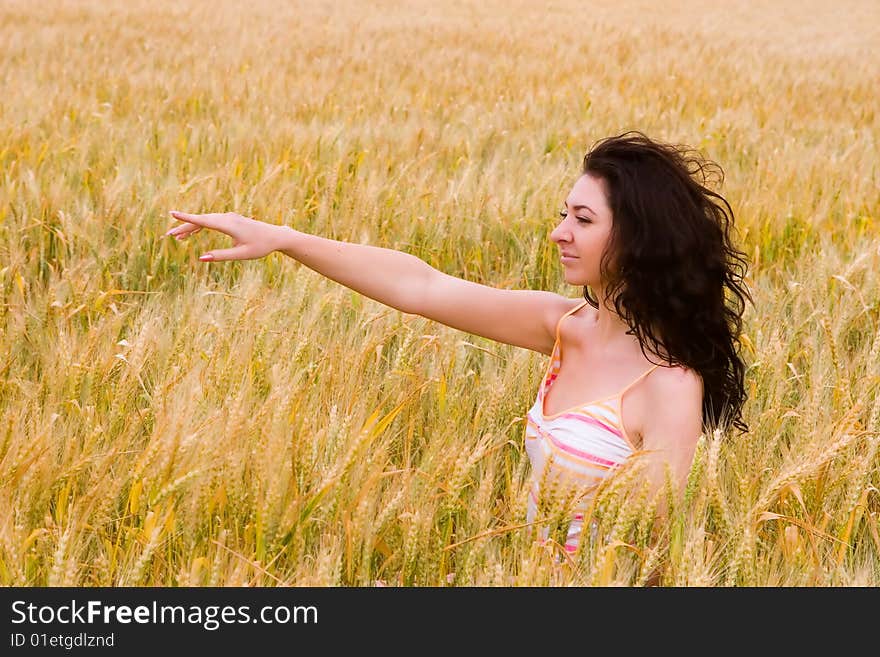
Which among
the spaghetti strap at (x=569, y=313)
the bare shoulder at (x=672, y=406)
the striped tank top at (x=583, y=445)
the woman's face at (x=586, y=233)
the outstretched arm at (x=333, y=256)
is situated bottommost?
the striped tank top at (x=583, y=445)

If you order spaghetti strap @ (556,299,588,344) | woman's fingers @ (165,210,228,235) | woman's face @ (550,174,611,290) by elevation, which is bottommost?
spaghetti strap @ (556,299,588,344)

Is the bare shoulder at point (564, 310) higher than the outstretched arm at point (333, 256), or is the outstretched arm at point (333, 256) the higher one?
the outstretched arm at point (333, 256)

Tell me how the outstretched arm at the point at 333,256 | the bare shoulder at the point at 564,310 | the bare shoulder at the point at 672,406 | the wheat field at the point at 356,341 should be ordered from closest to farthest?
the wheat field at the point at 356,341 < the bare shoulder at the point at 672,406 < the outstretched arm at the point at 333,256 < the bare shoulder at the point at 564,310

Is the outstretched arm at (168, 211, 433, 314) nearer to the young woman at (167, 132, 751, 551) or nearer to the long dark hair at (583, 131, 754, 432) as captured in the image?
the young woman at (167, 132, 751, 551)

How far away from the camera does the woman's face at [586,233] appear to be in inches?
66.6

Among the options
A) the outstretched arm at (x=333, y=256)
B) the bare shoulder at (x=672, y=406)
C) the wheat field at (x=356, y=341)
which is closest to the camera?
the wheat field at (x=356, y=341)

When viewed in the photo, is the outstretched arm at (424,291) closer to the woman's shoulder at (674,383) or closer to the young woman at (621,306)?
the young woman at (621,306)

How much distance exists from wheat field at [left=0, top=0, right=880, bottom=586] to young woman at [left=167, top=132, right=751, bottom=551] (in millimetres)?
100

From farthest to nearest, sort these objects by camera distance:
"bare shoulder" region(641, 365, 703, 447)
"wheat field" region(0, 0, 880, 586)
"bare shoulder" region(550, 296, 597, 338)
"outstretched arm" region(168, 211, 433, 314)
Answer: "bare shoulder" region(550, 296, 597, 338), "outstretched arm" region(168, 211, 433, 314), "bare shoulder" region(641, 365, 703, 447), "wheat field" region(0, 0, 880, 586)

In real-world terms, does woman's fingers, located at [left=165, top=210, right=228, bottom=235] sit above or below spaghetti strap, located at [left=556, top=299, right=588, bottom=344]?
above

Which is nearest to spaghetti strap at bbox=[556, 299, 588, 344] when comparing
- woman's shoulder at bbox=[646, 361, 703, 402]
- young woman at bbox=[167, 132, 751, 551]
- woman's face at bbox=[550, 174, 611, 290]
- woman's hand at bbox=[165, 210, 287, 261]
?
young woman at bbox=[167, 132, 751, 551]

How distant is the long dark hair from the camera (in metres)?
1.66

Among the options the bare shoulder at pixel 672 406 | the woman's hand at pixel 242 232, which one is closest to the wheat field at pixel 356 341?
the bare shoulder at pixel 672 406

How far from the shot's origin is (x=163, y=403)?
→ 1.49 m
